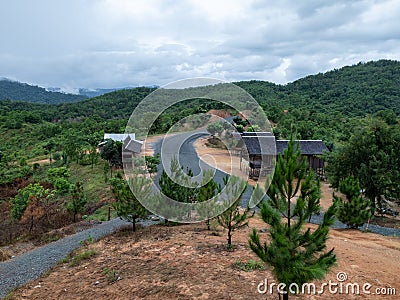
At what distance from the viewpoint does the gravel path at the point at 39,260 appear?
9.05 m

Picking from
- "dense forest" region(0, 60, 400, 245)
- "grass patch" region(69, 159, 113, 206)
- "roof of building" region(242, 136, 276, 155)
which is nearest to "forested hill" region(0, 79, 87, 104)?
"dense forest" region(0, 60, 400, 245)

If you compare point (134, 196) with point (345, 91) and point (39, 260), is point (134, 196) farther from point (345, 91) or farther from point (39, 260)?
point (345, 91)

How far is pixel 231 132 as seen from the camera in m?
26.5

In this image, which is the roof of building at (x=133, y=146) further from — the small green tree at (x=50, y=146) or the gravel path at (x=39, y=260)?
the small green tree at (x=50, y=146)

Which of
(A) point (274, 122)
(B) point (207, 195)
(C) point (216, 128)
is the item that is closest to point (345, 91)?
(A) point (274, 122)

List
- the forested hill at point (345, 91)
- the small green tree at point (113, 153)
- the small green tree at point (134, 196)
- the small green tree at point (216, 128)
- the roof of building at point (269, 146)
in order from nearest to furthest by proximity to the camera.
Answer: the small green tree at point (134, 196) < the roof of building at point (269, 146) < the small green tree at point (113, 153) < the small green tree at point (216, 128) < the forested hill at point (345, 91)

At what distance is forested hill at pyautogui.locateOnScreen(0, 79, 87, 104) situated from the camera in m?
146

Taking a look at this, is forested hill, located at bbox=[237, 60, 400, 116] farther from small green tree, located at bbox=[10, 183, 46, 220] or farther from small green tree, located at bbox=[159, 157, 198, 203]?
small green tree, located at bbox=[159, 157, 198, 203]

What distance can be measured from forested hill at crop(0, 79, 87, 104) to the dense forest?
71.2 m

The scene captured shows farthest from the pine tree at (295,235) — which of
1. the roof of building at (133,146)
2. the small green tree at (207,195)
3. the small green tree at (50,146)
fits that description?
the small green tree at (50,146)

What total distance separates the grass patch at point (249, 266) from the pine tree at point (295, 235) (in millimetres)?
2693

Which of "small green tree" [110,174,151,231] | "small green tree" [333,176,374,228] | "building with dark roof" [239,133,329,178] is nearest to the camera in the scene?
"small green tree" [110,174,151,231]

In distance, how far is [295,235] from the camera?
523 centimetres

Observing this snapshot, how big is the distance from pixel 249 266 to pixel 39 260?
694cm
